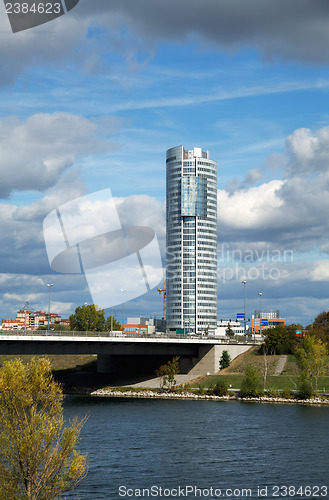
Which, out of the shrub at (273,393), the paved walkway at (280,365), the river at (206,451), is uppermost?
the paved walkway at (280,365)

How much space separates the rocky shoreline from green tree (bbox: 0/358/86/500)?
2940 inches

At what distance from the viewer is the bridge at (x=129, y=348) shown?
10638 cm

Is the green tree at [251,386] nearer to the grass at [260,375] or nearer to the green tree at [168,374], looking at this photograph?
the grass at [260,375]

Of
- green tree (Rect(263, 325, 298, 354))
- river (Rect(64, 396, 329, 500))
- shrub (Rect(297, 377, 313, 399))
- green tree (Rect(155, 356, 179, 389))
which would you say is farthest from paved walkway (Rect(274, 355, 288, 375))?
river (Rect(64, 396, 329, 500))

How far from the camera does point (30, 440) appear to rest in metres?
29.7

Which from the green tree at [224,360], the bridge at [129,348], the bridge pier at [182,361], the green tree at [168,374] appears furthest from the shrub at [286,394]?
the green tree at [224,360]

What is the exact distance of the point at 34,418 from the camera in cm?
3086

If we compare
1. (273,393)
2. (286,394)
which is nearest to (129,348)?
(273,393)

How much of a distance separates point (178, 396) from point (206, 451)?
54.7 m

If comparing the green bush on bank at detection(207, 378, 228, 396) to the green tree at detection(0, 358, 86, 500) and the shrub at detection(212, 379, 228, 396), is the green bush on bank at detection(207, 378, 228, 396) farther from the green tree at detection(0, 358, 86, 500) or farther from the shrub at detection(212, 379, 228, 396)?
the green tree at detection(0, 358, 86, 500)

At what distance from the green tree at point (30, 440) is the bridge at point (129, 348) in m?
71.9

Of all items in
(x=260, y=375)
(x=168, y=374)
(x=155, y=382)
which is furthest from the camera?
(x=155, y=382)

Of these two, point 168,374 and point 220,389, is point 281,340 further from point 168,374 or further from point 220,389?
point 220,389

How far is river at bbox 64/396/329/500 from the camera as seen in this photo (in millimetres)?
46250
